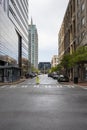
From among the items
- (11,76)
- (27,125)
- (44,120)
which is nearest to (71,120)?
(44,120)

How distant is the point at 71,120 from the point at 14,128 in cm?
257

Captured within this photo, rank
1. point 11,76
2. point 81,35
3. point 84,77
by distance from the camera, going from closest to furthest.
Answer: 1. point 11,76
2. point 84,77
3. point 81,35

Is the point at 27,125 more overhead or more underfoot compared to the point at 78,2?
more underfoot

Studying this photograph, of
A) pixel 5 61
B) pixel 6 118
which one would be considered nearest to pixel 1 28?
pixel 5 61

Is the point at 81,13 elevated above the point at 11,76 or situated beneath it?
elevated above

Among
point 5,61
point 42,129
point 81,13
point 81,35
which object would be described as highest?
point 81,13

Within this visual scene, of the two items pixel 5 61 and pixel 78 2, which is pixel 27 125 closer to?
pixel 5 61

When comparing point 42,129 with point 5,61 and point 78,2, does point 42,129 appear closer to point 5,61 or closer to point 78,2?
point 5,61

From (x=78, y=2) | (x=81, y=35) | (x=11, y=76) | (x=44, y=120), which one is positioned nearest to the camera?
(x=44, y=120)

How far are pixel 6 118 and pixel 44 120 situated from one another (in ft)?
5.23

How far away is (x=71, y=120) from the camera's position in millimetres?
10648

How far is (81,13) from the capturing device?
6675 cm

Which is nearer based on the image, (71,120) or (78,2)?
(71,120)

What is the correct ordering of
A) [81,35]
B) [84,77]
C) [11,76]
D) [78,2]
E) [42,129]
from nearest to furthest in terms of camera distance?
[42,129] < [11,76] < [84,77] < [81,35] < [78,2]
